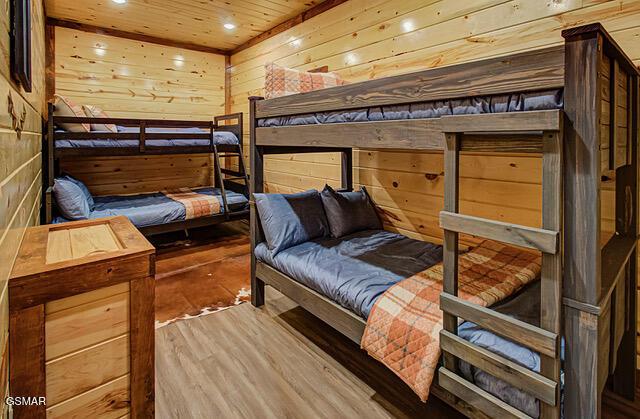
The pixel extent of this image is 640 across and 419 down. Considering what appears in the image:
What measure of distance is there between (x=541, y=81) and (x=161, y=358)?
2.03m

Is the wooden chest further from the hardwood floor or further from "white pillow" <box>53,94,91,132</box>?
"white pillow" <box>53,94,91,132</box>

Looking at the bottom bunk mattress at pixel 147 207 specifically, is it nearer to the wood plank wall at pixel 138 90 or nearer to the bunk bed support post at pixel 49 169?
the bunk bed support post at pixel 49 169

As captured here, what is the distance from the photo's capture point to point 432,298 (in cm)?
154

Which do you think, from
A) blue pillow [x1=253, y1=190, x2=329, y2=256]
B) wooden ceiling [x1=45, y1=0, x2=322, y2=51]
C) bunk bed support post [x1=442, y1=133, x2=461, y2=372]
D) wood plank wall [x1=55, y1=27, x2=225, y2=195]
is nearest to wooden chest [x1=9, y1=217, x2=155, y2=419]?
bunk bed support post [x1=442, y1=133, x2=461, y2=372]

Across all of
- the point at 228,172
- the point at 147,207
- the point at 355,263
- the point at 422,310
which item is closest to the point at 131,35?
the point at 228,172

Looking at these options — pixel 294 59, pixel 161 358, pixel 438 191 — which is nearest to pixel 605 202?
pixel 438 191

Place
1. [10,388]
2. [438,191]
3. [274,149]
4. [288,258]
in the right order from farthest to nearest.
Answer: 1. [274,149]
2. [438,191]
3. [288,258]
4. [10,388]

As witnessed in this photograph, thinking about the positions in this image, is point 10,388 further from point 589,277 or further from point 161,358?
point 589,277

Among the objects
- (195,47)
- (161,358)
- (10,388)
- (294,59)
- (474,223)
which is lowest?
(161,358)

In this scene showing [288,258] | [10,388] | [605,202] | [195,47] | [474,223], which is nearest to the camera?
[10,388]

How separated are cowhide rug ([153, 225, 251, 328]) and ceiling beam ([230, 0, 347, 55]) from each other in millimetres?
2309

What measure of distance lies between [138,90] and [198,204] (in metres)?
1.92

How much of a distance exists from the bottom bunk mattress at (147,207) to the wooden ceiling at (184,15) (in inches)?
73.5

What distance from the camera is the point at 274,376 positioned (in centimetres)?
174
